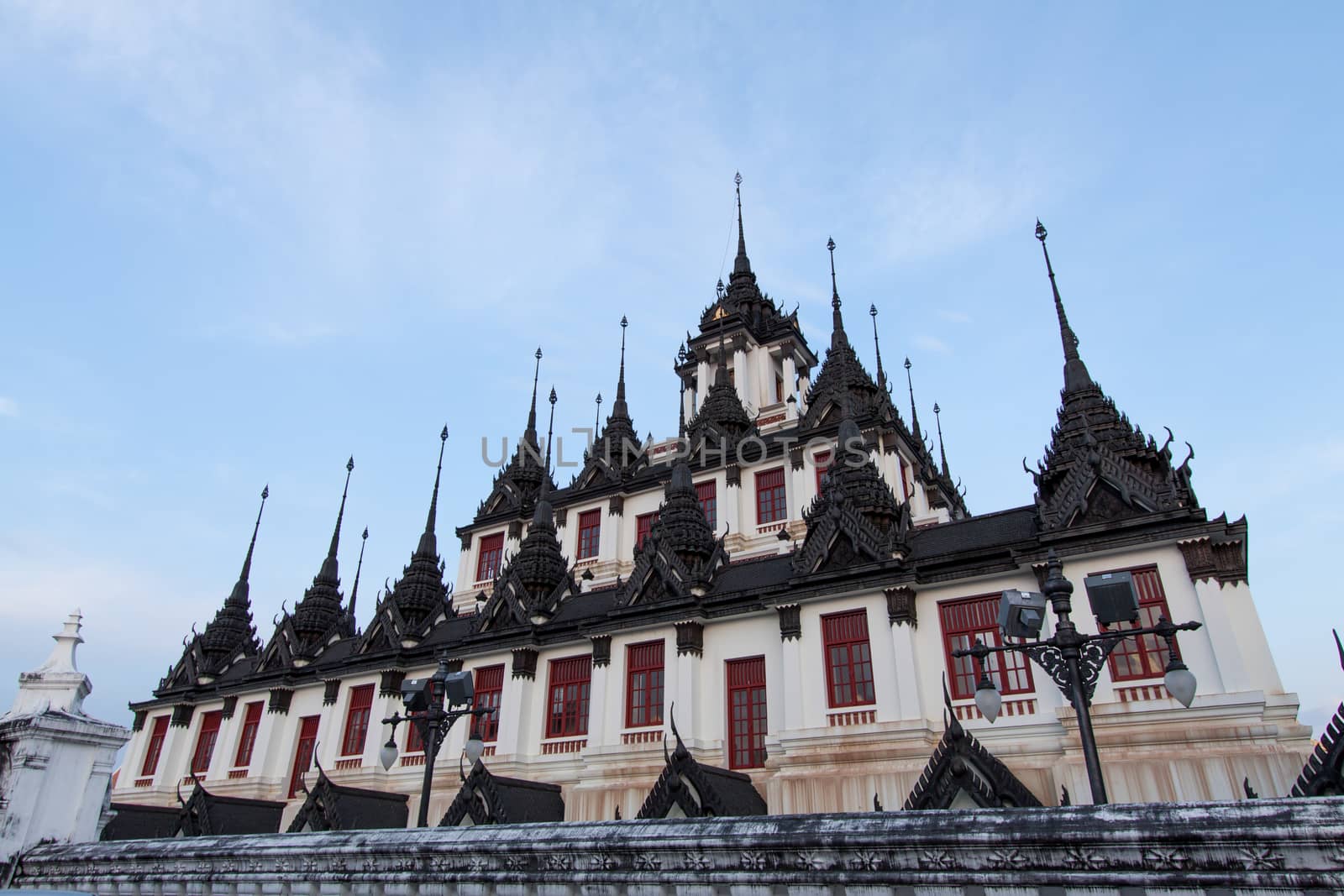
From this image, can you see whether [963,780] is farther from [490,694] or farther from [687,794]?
[490,694]

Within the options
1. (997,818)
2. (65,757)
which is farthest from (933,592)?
(65,757)

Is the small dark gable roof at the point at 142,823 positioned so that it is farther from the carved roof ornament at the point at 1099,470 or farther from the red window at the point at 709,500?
the carved roof ornament at the point at 1099,470

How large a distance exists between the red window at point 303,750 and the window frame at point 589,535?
11133mm

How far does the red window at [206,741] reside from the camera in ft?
105

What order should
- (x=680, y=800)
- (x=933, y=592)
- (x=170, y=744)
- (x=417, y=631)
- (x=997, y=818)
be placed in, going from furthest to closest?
1. (x=170, y=744)
2. (x=417, y=631)
3. (x=933, y=592)
4. (x=680, y=800)
5. (x=997, y=818)

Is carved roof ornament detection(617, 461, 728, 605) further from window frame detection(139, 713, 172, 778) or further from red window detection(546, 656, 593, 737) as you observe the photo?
window frame detection(139, 713, 172, 778)

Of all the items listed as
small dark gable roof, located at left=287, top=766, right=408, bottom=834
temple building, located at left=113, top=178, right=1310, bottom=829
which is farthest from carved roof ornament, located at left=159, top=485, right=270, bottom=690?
small dark gable roof, located at left=287, top=766, right=408, bottom=834

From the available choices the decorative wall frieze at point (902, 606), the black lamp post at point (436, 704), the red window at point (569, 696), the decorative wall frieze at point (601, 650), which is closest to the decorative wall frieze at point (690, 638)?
the decorative wall frieze at point (601, 650)

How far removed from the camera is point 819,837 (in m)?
5.25

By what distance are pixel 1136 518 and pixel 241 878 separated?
54.6 feet

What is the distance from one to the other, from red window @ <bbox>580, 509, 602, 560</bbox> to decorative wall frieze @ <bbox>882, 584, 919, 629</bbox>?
16.6m

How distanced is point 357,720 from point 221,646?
12547 mm

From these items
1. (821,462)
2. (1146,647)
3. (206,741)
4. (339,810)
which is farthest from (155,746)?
(1146,647)

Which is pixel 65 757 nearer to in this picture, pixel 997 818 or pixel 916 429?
pixel 997 818
